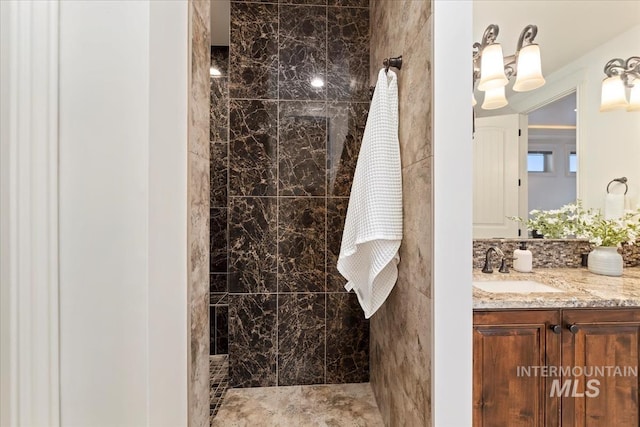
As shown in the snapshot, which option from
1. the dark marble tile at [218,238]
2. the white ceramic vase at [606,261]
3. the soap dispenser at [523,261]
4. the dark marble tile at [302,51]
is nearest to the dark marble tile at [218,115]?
the dark marble tile at [218,238]

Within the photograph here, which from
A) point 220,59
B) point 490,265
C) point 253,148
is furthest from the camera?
point 220,59

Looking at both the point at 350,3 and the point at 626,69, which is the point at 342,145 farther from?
the point at 626,69

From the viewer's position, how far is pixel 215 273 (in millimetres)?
2564

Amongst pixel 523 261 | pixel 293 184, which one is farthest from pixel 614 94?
pixel 293 184

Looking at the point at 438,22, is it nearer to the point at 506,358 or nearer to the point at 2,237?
the point at 2,237

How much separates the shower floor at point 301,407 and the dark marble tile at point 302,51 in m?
1.81

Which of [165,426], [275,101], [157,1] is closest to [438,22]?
[157,1]

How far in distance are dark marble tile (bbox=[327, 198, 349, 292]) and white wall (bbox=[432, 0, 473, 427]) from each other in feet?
3.24

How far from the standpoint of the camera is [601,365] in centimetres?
127

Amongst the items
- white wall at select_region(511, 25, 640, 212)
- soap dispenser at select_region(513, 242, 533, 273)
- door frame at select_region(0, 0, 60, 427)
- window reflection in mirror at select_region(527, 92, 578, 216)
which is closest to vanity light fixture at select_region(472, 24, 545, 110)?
white wall at select_region(511, 25, 640, 212)

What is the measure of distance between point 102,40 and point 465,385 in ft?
4.18

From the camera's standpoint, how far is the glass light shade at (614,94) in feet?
6.47

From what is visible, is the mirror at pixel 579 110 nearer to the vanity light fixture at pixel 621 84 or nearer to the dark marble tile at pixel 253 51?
the vanity light fixture at pixel 621 84

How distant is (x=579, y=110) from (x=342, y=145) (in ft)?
5.29
